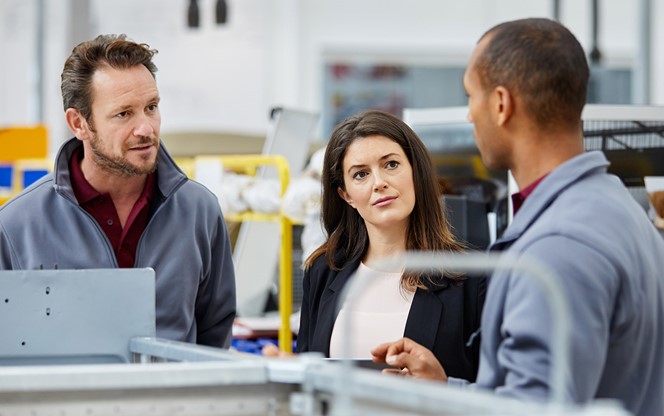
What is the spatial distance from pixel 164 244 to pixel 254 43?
29.2 feet

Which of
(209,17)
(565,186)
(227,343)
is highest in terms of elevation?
(209,17)

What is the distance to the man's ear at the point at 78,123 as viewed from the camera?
2.58m

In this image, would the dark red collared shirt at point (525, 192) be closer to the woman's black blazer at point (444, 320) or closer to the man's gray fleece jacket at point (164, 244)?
the woman's black blazer at point (444, 320)

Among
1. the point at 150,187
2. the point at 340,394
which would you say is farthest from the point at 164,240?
the point at 340,394

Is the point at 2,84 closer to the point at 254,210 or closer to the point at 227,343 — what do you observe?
the point at 254,210

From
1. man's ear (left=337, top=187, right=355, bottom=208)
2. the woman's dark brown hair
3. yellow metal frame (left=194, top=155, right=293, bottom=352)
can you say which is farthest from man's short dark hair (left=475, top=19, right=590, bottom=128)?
yellow metal frame (left=194, top=155, right=293, bottom=352)

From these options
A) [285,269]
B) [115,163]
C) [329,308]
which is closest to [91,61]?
[115,163]

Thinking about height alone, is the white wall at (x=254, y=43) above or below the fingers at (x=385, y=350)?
above

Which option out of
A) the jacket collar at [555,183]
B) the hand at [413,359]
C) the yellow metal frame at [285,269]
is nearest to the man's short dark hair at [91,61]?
the hand at [413,359]

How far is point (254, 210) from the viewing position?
14.4 ft

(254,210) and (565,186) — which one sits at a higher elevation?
(565,186)

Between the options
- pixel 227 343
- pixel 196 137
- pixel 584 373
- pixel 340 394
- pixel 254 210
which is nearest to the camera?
pixel 340 394

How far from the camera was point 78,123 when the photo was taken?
2.61 meters

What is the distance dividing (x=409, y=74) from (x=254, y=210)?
7770 mm
